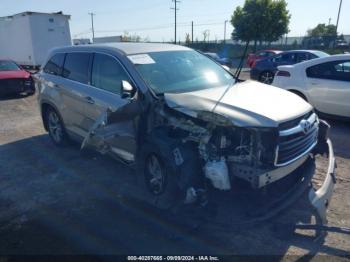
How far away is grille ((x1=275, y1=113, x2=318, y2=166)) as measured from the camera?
118 inches

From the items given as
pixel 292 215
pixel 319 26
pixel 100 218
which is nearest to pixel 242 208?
pixel 292 215

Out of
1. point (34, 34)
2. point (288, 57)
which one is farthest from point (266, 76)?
point (34, 34)

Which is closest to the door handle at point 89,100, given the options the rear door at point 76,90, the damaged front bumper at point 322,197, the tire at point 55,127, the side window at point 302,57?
the rear door at point 76,90

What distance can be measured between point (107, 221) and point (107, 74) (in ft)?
6.62

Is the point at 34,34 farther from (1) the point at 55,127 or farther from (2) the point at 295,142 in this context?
(2) the point at 295,142

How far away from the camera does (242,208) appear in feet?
10.3

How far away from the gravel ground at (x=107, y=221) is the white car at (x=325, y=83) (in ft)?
5.78

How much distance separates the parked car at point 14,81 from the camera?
11.7 m

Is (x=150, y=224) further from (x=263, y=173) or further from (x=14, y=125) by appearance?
(x=14, y=125)

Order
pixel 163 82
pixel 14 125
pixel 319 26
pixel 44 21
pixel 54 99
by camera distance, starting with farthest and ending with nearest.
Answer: pixel 319 26 < pixel 44 21 < pixel 14 125 < pixel 54 99 < pixel 163 82

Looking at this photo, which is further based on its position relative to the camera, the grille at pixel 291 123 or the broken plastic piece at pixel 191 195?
the broken plastic piece at pixel 191 195

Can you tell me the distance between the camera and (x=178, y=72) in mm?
4289

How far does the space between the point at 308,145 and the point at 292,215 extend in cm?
81

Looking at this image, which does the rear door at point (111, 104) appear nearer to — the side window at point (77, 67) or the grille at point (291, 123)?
the side window at point (77, 67)
